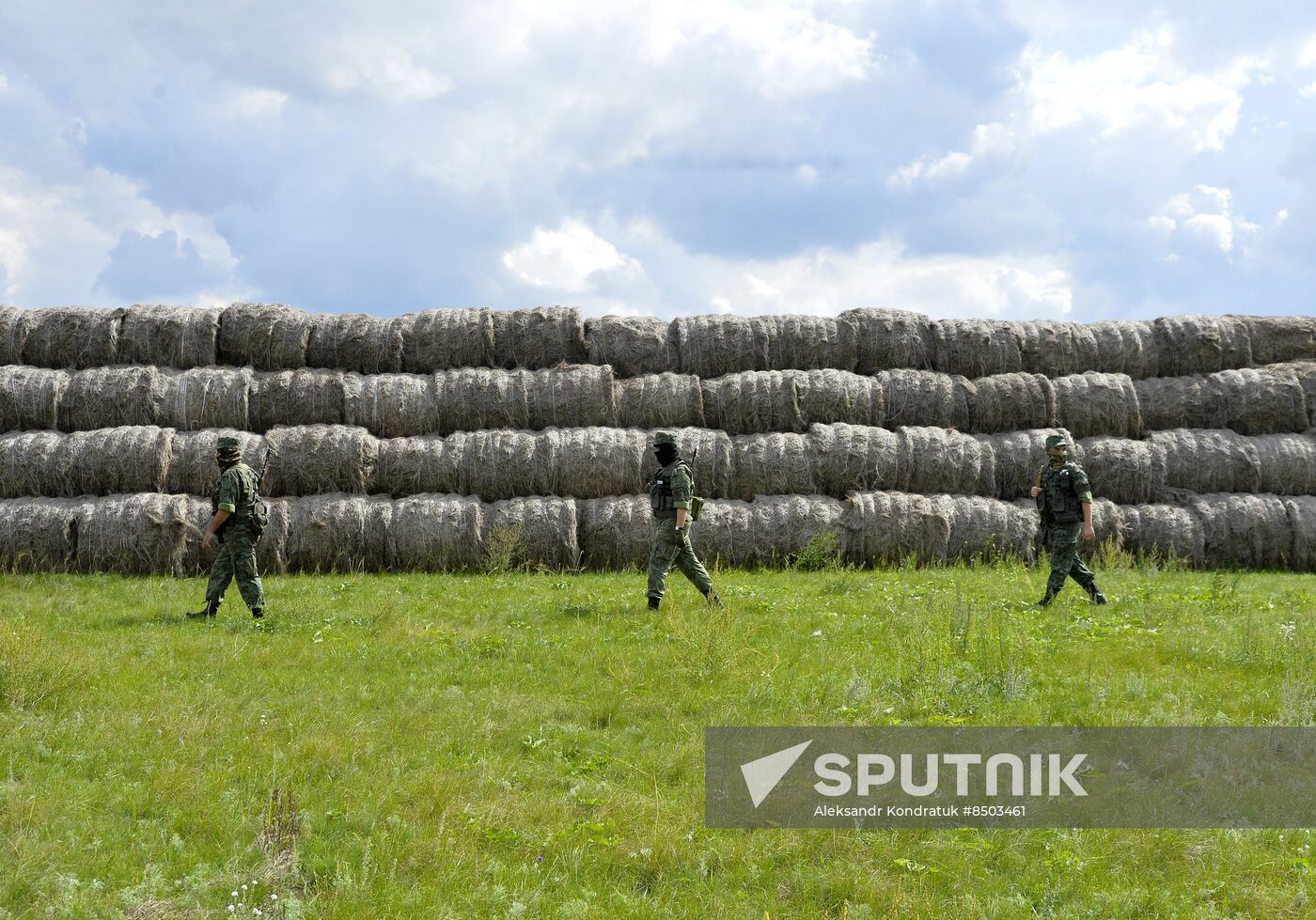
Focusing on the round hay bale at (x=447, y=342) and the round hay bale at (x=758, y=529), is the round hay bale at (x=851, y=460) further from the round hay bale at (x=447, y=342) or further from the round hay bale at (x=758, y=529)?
the round hay bale at (x=447, y=342)

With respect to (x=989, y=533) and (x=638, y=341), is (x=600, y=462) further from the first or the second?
(x=989, y=533)

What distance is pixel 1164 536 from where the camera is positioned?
66.9 feet

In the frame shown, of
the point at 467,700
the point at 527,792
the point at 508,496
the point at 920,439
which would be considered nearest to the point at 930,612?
the point at 467,700

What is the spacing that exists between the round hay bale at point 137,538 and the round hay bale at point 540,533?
5710 millimetres

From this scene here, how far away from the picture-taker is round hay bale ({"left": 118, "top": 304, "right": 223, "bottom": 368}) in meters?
20.2

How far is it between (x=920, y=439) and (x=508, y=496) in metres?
8.68

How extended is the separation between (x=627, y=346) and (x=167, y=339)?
969 centimetres

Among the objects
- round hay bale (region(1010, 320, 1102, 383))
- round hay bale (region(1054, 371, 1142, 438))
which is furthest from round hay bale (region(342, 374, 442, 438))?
round hay bale (region(1054, 371, 1142, 438))

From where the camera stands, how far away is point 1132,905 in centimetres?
561

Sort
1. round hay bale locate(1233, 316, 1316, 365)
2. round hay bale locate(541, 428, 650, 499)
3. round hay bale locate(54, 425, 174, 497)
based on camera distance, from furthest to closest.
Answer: round hay bale locate(1233, 316, 1316, 365) < round hay bale locate(541, 428, 650, 499) < round hay bale locate(54, 425, 174, 497)

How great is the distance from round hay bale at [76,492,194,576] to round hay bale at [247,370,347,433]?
269 centimetres

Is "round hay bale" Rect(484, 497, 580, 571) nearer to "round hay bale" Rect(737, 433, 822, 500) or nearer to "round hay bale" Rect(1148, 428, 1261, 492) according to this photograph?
"round hay bale" Rect(737, 433, 822, 500)

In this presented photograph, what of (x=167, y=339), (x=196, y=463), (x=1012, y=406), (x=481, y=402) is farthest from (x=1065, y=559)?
(x=167, y=339)

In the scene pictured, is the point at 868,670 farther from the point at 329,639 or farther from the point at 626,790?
the point at 329,639
